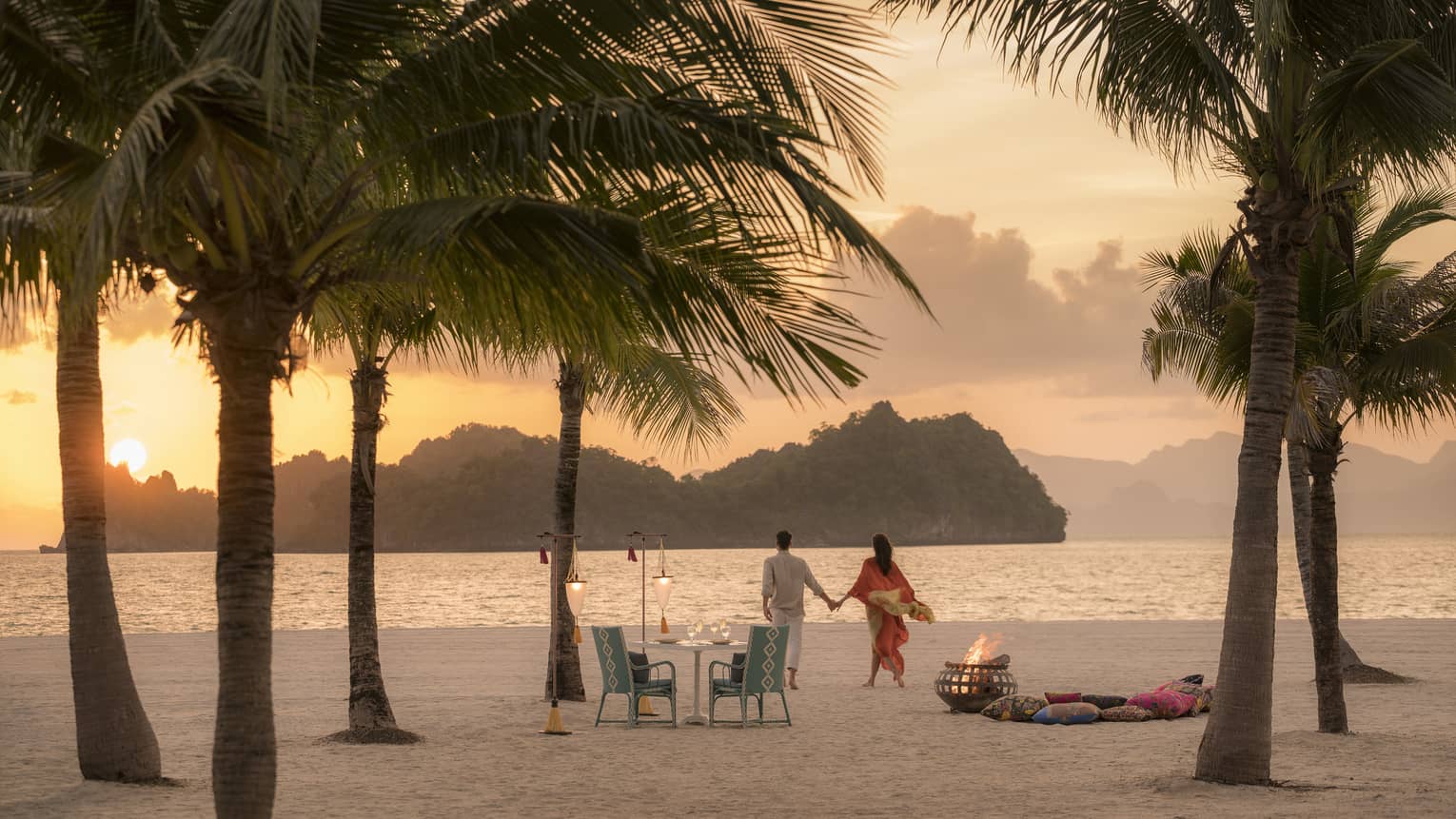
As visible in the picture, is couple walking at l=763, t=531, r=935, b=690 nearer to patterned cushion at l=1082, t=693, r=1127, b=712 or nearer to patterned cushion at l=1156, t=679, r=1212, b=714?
patterned cushion at l=1082, t=693, r=1127, b=712

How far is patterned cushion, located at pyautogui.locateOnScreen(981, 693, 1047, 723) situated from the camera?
45.8 feet

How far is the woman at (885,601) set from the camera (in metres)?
16.0

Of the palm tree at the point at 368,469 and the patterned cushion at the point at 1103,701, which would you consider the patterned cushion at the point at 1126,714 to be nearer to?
the patterned cushion at the point at 1103,701

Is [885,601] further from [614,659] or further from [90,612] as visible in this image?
[90,612]

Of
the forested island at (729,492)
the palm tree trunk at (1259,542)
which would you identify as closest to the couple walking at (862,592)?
the palm tree trunk at (1259,542)

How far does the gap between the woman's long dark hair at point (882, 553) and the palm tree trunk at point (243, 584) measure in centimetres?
987

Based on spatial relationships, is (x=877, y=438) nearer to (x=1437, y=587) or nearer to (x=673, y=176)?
(x=1437, y=587)

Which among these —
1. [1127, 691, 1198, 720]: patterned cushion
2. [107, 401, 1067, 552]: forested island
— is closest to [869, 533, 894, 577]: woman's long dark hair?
[1127, 691, 1198, 720]: patterned cushion

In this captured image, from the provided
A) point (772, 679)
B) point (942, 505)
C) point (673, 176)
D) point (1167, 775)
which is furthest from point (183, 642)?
point (942, 505)

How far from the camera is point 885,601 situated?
52.5 feet

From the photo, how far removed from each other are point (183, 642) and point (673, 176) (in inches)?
1000

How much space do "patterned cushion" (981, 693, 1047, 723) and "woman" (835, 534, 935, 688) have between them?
1721 millimetres

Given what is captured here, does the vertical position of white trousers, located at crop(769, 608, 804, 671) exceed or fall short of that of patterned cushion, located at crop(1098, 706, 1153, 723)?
it exceeds it

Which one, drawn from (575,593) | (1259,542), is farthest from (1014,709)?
(1259,542)
